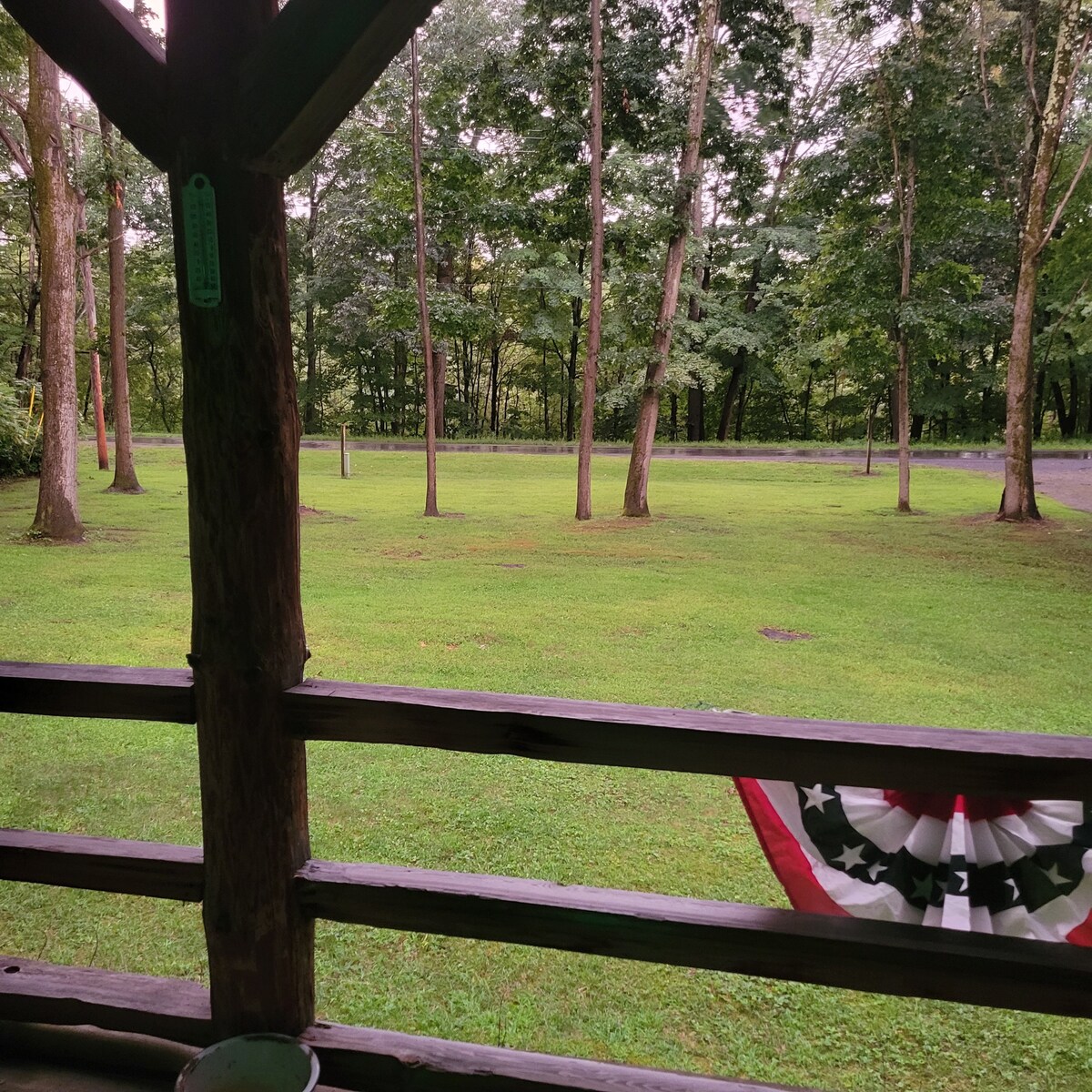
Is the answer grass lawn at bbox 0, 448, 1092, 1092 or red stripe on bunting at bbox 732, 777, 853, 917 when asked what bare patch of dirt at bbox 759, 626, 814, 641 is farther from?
red stripe on bunting at bbox 732, 777, 853, 917

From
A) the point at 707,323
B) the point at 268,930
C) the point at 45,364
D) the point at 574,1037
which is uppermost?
the point at 707,323

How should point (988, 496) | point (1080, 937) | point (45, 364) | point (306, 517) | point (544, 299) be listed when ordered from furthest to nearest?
point (544, 299) < point (988, 496) < point (306, 517) < point (45, 364) < point (1080, 937)

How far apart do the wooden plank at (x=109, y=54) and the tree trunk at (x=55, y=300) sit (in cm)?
1108

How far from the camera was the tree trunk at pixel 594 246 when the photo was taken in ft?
42.9

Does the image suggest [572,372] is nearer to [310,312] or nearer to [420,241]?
[310,312]

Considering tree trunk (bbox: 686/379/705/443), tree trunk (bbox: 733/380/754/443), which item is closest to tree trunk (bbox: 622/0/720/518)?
tree trunk (bbox: 686/379/705/443)

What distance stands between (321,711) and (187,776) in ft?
10.7

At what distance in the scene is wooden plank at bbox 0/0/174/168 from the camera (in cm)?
157

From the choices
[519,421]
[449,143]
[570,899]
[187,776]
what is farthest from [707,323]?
[570,899]

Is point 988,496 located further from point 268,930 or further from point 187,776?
point 268,930

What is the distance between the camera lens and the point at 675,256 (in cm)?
1405

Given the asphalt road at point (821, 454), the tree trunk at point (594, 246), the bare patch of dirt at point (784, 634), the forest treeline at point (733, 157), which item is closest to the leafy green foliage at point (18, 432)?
the forest treeline at point (733, 157)

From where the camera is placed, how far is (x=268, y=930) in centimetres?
183

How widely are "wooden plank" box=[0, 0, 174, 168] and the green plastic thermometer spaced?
0.11 metres
